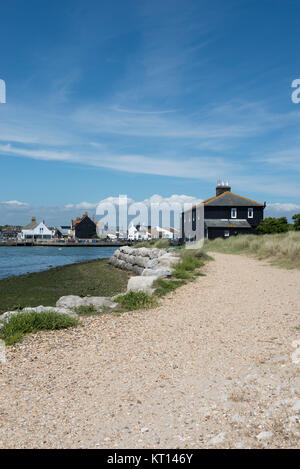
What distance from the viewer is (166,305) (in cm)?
800

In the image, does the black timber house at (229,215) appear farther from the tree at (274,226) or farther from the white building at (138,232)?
the white building at (138,232)

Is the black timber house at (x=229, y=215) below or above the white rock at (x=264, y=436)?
above

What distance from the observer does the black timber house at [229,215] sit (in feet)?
139

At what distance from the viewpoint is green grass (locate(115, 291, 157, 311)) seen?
25.5 feet

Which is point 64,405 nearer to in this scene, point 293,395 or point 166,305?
point 293,395

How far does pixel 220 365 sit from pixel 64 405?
1.96 metres

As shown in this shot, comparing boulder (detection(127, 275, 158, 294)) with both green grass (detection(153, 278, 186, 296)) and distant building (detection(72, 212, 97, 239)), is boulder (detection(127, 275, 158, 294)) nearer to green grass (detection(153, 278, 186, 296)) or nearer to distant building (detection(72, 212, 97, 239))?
green grass (detection(153, 278, 186, 296))

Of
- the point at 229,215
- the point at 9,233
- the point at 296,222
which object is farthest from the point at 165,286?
the point at 9,233

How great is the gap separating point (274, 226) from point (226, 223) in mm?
6768

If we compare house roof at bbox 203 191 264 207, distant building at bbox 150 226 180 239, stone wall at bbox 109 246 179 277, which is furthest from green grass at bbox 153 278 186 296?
distant building at bbox 150 226 180 239

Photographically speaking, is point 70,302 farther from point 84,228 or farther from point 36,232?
point 36,232

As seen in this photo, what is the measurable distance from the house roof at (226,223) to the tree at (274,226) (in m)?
3.30

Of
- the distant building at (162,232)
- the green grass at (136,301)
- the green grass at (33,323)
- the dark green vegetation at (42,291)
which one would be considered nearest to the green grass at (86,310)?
the green grass at (136,301)

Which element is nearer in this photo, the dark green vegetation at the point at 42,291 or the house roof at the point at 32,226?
the dark green vegetation at the point at 42,291
